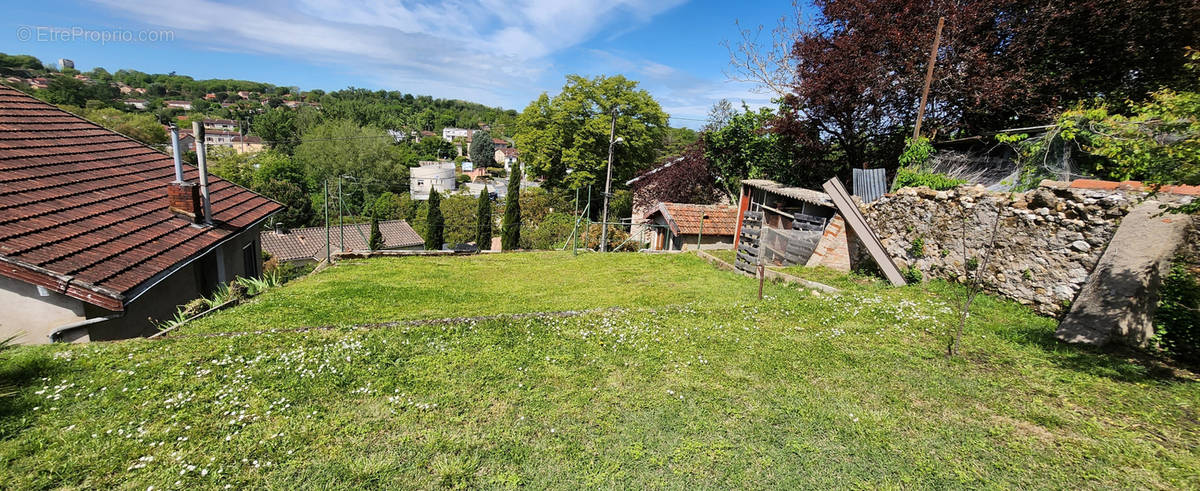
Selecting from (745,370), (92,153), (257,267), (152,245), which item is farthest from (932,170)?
(92,153)

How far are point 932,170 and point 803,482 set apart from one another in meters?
11.1

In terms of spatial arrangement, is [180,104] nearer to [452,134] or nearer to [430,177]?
[452,134]

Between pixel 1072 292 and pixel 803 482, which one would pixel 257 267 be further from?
pixel 1072 292

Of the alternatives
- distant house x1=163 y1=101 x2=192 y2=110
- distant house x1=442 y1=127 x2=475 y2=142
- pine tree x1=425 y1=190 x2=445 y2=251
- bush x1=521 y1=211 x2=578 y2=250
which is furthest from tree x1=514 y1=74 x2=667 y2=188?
distant house x1=163 y1=101 x2=192 y2=110

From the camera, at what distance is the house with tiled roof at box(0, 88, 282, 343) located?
17.0 feet

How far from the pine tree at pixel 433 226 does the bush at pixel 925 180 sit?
82.3 feet

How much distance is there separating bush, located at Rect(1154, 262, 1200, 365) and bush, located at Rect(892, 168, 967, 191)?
427cm

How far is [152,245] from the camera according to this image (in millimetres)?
6664

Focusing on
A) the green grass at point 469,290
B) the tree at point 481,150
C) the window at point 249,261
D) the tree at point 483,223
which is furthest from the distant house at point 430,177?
the window at point 249,261

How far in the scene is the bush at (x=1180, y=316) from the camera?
4953 mm

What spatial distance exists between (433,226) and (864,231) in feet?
85.4

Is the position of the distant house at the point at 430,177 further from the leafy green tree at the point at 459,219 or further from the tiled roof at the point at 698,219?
the tiled roof at the point at 698,219

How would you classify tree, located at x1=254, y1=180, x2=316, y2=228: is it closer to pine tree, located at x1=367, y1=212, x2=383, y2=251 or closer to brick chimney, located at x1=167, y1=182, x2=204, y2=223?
pine tree, located at x1=367, y1=212, x2=383, y2=251

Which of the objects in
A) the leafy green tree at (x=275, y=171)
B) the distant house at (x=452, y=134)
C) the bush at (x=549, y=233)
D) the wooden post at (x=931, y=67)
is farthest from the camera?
the distant house at (x=452, y=134)
